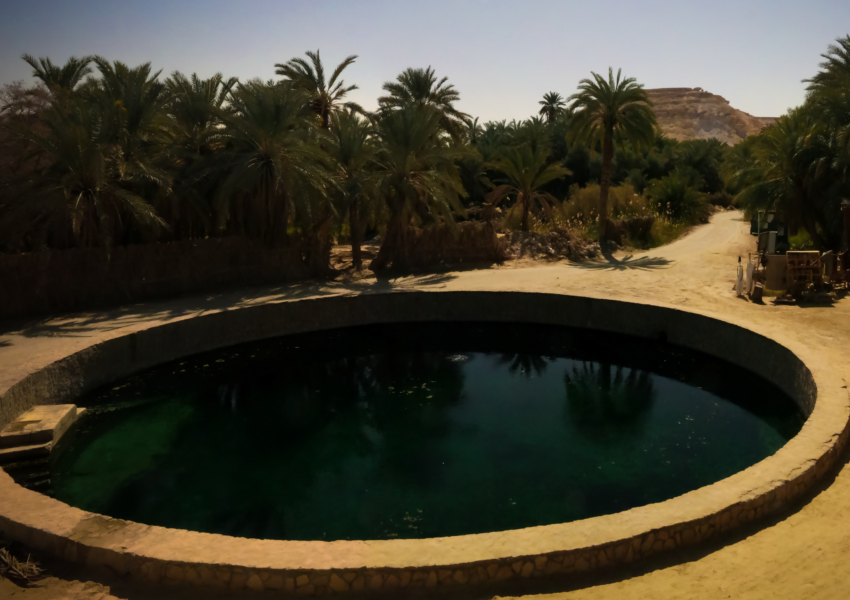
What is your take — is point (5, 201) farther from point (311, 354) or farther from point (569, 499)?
point (569, 499)

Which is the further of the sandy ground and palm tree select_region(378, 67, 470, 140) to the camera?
palm tree select_region(378, 67, 470, 140)

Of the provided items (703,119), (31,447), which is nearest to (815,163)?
(31,447)

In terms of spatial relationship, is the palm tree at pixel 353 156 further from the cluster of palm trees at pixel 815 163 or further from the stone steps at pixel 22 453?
the cluster of palm trees at pixel 815 163

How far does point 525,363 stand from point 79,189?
448 inches

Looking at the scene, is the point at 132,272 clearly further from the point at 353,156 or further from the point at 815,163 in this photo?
the point at 815,163

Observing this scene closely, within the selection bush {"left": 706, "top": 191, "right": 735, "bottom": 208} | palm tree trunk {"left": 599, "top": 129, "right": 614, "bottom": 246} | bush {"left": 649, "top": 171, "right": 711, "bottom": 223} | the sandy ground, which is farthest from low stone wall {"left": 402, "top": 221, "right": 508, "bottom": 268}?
bush {"left": 706, "top": 191, "right": 735, "bottom": 208}

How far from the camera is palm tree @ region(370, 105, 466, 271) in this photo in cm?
1880

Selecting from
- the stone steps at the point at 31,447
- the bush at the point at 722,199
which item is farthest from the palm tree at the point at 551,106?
the stone steps at the point at 31,447

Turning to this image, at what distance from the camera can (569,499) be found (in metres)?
8.00

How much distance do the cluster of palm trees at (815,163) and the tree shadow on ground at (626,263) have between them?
4061 millimetres

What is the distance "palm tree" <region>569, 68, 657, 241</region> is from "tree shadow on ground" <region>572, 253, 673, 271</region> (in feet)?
12.0

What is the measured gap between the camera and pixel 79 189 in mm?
14555

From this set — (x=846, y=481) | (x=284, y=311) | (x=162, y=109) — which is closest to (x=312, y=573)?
(x=846, y=481)

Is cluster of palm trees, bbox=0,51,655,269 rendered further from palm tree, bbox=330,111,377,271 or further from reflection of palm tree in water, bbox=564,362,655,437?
reflection of palm tree in water, bbox=564,362,655,437
